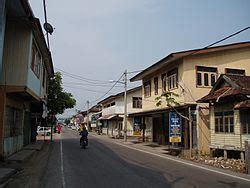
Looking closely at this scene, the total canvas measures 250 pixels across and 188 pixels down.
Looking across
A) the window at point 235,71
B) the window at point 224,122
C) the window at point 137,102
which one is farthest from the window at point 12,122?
the window at point 137,102

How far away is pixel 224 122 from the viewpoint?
17766 mm

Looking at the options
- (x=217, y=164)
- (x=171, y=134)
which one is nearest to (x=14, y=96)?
(x=171, y=134)

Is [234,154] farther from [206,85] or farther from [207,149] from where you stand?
[206,85]

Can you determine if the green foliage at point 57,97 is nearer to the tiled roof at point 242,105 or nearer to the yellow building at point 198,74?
the yellow building at point 198,74

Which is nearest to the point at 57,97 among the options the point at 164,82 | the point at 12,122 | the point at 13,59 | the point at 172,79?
the point at 164,82

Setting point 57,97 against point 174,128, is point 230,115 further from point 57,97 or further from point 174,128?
point 57,97

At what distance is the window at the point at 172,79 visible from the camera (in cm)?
2339

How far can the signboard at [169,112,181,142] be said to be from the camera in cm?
1992

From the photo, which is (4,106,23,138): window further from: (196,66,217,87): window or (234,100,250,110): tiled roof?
(196,66,217,87): window

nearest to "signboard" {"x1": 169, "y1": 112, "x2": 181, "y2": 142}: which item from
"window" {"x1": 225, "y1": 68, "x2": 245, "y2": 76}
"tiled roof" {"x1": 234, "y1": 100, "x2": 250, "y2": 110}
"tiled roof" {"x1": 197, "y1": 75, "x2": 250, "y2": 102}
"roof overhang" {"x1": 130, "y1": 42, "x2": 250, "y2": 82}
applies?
"tiled roof" {"x1": 197, "y1": 75, "x2": 250, "y2": 102}

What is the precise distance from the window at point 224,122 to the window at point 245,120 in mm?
763

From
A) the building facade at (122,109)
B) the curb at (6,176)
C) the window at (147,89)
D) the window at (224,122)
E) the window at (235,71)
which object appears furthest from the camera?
the building facade at (122,109)

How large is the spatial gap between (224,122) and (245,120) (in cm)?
168

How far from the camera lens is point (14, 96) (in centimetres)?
1639
